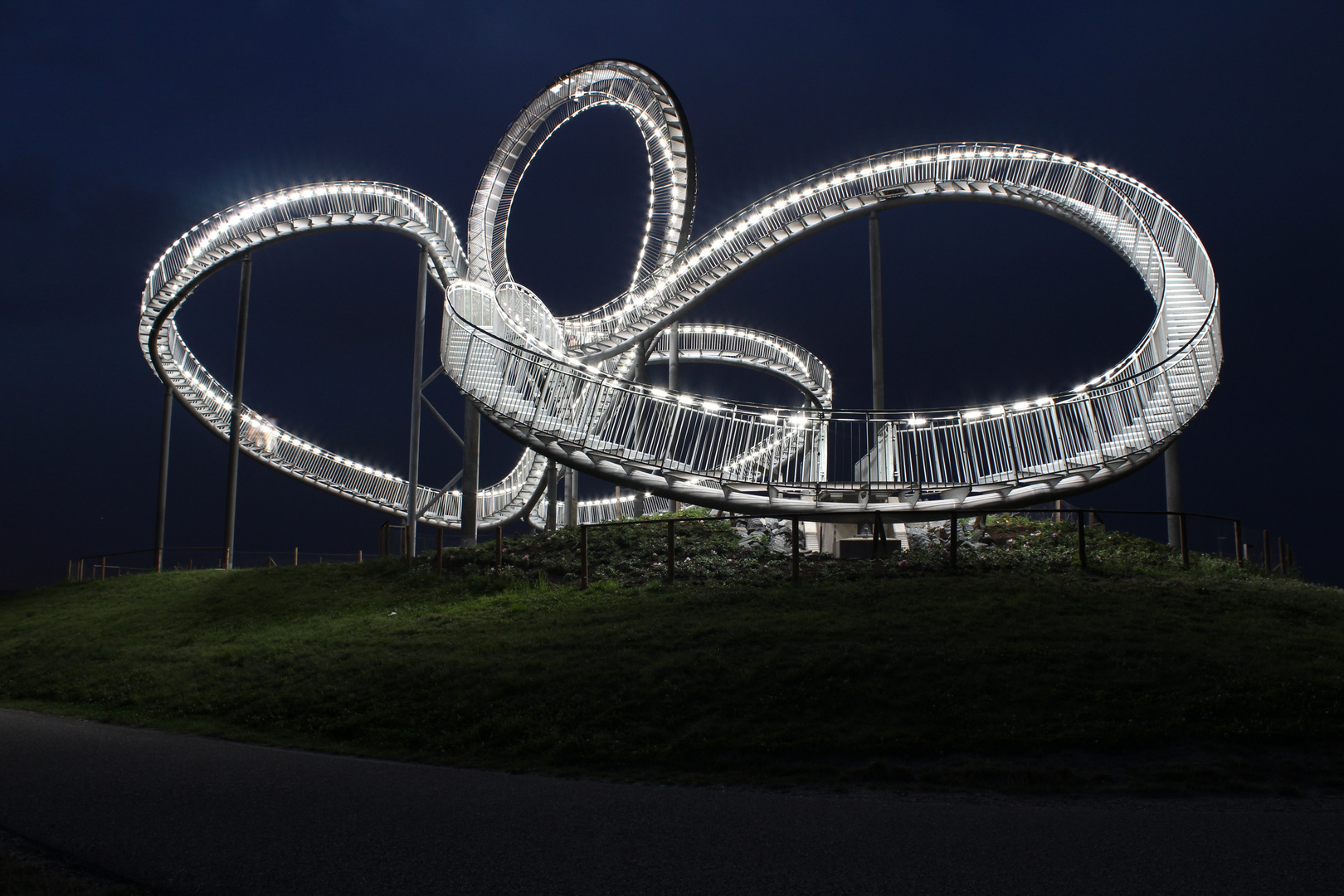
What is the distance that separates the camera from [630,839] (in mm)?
5895

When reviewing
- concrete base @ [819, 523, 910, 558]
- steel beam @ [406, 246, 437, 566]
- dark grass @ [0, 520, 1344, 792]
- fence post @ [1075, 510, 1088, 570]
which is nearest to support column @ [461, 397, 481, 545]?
steel beam @ [406, 246, 437, 566]

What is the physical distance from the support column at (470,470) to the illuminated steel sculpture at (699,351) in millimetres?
2915

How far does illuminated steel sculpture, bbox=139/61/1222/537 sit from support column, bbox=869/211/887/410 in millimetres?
854

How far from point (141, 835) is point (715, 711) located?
15.6 feet

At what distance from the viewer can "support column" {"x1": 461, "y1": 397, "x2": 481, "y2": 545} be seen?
872 inches

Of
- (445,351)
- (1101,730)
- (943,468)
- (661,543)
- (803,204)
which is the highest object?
(803,204)

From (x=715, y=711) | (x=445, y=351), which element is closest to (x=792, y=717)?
(x=715, y=711)

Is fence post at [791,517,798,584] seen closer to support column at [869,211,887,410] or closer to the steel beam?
support column at [869,211,887,410]

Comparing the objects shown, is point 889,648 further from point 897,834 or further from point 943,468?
point 943,468

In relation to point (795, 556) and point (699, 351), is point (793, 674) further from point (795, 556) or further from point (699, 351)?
point (699, 351)

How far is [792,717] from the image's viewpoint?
8445mm

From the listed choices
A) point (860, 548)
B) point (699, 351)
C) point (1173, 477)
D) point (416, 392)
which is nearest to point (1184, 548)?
point (1173, 477)

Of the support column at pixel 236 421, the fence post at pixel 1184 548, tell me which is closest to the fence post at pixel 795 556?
the fence post at pixel 1184 548

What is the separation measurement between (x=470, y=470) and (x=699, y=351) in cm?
1296
